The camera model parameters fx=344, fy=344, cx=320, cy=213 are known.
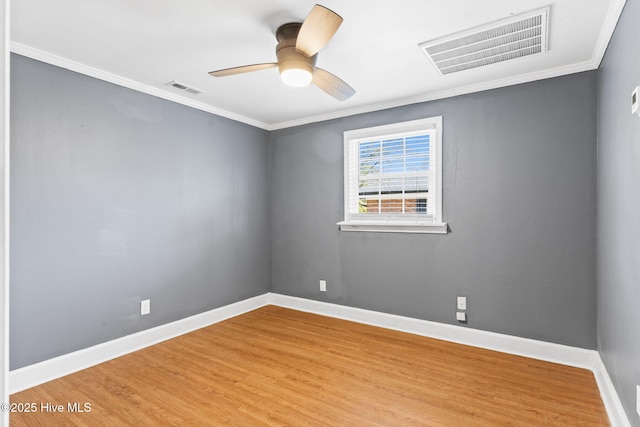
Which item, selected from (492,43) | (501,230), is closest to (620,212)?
(501,230)

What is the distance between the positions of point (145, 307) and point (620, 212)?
3689 mm

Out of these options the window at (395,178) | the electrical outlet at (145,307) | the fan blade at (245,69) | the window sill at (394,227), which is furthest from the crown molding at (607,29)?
the electrical outlet at (145,307)

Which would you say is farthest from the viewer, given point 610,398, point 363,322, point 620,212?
point 363,322

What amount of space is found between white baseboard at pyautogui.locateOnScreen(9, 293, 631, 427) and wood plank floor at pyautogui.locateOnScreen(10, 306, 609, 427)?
0.09 metres

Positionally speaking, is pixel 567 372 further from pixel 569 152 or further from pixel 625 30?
pixel 625 30

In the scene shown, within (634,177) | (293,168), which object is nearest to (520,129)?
(634,177)

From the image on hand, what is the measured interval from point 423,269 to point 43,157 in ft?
11.1

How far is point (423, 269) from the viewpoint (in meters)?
3.50

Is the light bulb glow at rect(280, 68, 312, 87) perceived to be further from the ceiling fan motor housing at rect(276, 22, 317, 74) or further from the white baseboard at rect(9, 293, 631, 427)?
the white baseboard at rect(9, 293, 631, 427)

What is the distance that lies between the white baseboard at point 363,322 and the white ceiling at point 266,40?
7.38ft

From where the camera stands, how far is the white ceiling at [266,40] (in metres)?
1.98

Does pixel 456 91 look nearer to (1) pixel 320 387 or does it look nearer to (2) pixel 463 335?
(2) pixel 463 335

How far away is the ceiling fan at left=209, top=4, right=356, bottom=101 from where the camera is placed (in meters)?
1.79

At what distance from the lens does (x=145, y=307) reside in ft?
10.5
